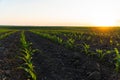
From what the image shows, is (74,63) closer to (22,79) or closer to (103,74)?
(103,74)

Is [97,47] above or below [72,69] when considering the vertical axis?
below

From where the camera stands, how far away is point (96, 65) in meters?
11.2

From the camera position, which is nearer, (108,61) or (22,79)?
(22,79)

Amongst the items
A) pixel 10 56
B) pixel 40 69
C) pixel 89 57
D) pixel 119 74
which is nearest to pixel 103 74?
pixel 119 74

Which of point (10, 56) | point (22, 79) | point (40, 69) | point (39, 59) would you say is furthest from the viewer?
point (10, 56)

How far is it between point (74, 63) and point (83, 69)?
1.17 metres

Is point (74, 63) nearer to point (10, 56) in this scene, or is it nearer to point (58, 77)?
point (58, 77)

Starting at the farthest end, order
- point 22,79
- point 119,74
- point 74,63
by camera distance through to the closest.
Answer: point 74,63, point 119,74, point 22,79

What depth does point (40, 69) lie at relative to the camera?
35.1 feet

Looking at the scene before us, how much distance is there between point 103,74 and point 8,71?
11.9ft

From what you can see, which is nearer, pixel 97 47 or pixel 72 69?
pixel 72 69

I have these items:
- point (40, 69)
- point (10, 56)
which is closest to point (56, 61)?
point (40, 69)

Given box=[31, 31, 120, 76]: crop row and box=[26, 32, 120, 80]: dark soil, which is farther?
box=[31, 31, 120, 76]: crop row

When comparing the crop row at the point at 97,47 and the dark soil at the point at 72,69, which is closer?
the dark soil at the point at 72,69
